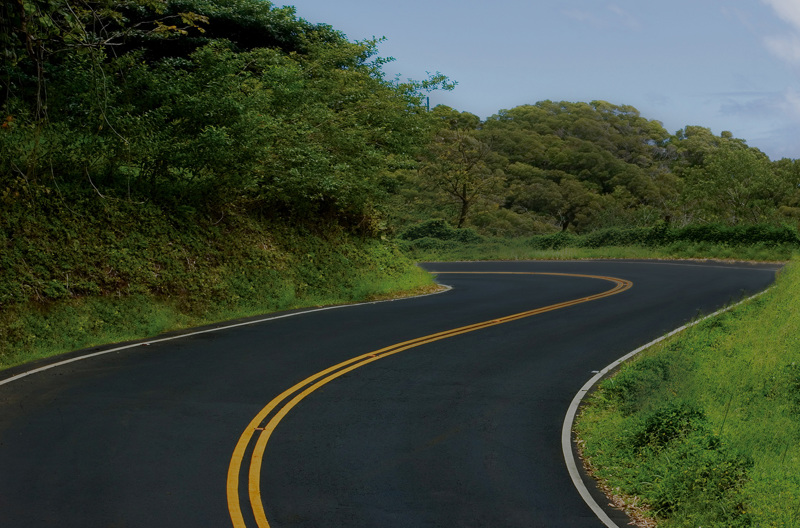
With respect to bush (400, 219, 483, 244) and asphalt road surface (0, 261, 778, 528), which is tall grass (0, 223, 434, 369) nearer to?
asphalt road surface (0, 261, 778, 528)

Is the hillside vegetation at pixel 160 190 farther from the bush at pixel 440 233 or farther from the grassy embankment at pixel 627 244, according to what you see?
the bush at pixel 440 233

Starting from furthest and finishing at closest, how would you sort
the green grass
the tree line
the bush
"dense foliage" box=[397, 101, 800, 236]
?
the bush → "dense foliage" box=[397, 101, 800, 236] → the green grass → the tree line

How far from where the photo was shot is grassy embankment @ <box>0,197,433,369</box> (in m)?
13.8

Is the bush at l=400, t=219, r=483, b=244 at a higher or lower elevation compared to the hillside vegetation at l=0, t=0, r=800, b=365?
lower

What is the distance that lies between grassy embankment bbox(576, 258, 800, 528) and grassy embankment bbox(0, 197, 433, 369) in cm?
948

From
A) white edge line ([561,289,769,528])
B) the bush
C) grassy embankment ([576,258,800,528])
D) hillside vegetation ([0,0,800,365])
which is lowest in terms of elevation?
the bush

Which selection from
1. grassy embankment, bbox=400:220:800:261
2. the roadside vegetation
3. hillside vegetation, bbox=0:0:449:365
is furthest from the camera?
grassy embankment, bbox=400:220:800:261

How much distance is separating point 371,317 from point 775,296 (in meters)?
10.7

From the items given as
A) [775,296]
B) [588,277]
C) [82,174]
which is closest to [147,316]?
[82,174]

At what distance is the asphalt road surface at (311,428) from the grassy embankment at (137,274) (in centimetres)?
153

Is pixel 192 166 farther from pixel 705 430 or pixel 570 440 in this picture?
pixel 705 430

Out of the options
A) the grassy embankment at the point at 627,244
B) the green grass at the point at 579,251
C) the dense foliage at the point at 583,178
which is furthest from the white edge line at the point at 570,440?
the dense foliage at the point at 583,178

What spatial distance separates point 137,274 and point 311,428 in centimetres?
883

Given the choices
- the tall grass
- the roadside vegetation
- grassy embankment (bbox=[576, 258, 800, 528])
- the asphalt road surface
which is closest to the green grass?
the roadside vegetation
